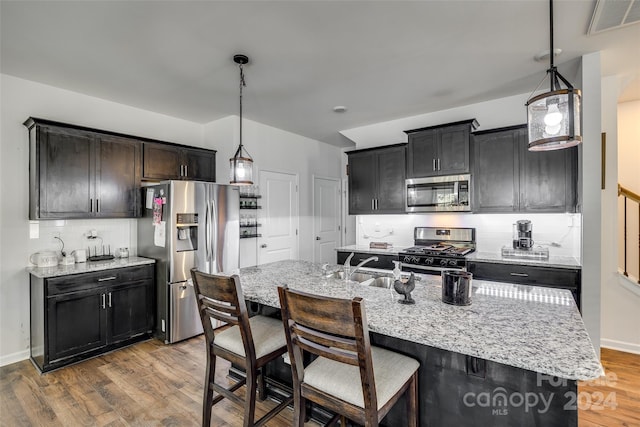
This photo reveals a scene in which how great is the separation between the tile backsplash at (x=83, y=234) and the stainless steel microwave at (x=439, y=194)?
366cm

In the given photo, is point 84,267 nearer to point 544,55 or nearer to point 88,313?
point 88,313

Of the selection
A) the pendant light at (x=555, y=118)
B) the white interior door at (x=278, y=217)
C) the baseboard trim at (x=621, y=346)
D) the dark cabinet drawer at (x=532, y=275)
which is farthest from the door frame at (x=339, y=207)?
→ the pendant light at (x=555, y=118)

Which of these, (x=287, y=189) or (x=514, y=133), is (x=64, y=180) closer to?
(x=287, y=189)

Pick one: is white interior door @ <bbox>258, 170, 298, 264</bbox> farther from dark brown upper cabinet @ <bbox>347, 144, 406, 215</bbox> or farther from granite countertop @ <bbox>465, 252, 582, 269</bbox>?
granite countertop @ <bbox>465, 252, 582, 269</bbox>

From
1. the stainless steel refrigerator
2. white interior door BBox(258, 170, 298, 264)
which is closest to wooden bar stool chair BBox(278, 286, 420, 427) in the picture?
the stainless steel refrigerator

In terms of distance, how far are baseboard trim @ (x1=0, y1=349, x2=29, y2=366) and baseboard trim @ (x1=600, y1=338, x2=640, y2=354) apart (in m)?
6.01

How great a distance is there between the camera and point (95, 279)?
10.0 ft

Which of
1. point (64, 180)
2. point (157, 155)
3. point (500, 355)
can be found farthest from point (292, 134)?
point (500, 355)

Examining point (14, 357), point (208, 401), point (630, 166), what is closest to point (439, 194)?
point (630, 166)

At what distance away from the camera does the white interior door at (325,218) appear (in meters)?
5.55

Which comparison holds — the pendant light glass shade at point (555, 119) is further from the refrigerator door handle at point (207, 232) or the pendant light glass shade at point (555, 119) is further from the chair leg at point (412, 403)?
the refrigerator door handle at point (207, 232)

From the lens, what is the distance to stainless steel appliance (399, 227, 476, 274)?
11.1 ft

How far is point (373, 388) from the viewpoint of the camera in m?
1.19

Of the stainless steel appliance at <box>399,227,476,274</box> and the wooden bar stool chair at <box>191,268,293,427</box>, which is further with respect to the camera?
the stainless steel appliance at <box>399,227,476,274</box>
